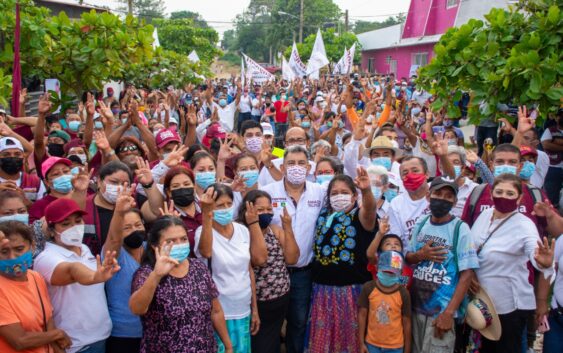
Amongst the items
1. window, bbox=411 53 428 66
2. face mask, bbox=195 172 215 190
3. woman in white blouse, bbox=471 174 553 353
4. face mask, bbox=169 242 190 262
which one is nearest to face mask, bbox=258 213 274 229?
face mask, bbox=195 172 215 190

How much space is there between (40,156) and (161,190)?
Result: 2.46m

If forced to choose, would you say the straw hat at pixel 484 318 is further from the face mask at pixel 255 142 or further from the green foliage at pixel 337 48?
the green foliage at pixel 337 48

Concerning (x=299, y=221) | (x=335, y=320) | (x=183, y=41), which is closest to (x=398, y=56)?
(x=183, y=41)

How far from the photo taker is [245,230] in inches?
162

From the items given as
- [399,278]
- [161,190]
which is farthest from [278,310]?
[161,190]

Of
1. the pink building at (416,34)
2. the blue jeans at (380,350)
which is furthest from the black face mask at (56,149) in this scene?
the pink building at (416,34)

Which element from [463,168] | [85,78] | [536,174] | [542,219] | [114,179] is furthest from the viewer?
[85,78]

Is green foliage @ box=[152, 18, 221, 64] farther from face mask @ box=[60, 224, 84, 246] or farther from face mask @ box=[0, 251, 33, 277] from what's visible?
face mask @ box=[0, 251, 33, 277]

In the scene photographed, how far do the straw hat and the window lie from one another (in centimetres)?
2573

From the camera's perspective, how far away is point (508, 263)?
393 cm

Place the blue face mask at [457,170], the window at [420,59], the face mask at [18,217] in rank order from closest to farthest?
the face mask at [18,217], the blue face mask at [457,170], the window at [420,59]

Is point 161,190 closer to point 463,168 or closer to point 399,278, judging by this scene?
point 399,278

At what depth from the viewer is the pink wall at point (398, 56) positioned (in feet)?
96.3

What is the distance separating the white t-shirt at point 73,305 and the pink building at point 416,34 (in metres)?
18.1
